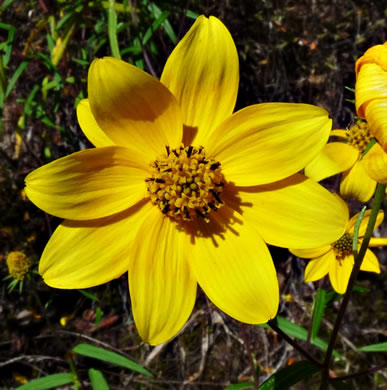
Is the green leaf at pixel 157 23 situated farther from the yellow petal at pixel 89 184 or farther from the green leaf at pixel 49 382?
the green leaf at pixel 49 382

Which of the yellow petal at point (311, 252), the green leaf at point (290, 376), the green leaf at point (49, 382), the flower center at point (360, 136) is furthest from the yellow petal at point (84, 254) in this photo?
the flower center at point (360, 136)

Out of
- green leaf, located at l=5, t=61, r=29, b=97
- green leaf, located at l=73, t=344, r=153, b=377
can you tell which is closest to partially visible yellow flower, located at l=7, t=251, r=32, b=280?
green leaf, located at l=73, t=344, r=153, b=377

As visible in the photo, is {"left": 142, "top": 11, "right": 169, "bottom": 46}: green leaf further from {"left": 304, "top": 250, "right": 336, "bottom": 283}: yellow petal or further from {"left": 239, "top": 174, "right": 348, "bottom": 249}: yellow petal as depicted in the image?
{"left": 304, "top": 250, "right": 336, "bottom": 283}: yellow petal

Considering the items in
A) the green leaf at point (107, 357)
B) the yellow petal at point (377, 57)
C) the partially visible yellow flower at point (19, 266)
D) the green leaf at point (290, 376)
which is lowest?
the green leaf at point (107, 357)

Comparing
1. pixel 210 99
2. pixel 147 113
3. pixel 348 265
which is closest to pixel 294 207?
pixel 210 99

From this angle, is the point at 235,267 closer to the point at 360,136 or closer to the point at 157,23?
the point at 360,136

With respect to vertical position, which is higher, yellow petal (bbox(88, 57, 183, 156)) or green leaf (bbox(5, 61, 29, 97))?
yellow petal (bbox(88, 57, 183, 156))
